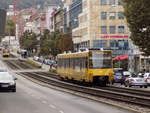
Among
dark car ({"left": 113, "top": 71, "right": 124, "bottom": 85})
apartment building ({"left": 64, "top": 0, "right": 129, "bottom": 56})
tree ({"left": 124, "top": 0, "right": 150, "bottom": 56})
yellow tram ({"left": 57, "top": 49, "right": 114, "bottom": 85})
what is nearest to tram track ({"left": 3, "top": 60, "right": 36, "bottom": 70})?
apartment building ({"left": 64, "top": 0, "right": 129, "bottom": 56})

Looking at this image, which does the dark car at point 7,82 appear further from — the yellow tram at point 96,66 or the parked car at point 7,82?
the yellow tram at point 96,66

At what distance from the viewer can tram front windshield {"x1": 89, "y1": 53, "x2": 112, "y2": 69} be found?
47.3m

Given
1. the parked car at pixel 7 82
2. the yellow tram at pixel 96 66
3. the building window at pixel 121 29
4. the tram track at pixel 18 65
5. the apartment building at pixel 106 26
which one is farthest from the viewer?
the tram track at pixel 18 65

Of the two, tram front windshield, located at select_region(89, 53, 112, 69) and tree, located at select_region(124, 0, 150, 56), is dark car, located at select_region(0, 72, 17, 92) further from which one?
tree, located at select_region(124, 0, 150, 56)

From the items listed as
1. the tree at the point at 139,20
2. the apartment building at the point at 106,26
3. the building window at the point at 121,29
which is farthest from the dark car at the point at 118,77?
the building window at the point at 121,29

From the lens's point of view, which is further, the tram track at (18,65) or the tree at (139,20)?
the tram track at (18,65)

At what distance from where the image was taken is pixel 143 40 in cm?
4866

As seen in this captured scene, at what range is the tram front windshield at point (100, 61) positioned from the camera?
47344 mm

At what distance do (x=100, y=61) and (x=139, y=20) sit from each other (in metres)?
4.84

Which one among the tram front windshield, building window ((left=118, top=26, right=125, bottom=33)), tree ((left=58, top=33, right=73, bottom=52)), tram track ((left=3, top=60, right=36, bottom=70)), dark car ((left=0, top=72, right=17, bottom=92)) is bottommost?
tram track ((left=3, top=60, right=36, bottom=70))

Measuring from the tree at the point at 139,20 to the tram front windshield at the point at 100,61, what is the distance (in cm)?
336

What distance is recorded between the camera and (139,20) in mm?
47781

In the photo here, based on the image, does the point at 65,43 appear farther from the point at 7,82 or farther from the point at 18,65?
the point at 7,82

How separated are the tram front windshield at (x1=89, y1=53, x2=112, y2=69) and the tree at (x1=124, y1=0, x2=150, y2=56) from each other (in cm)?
336
